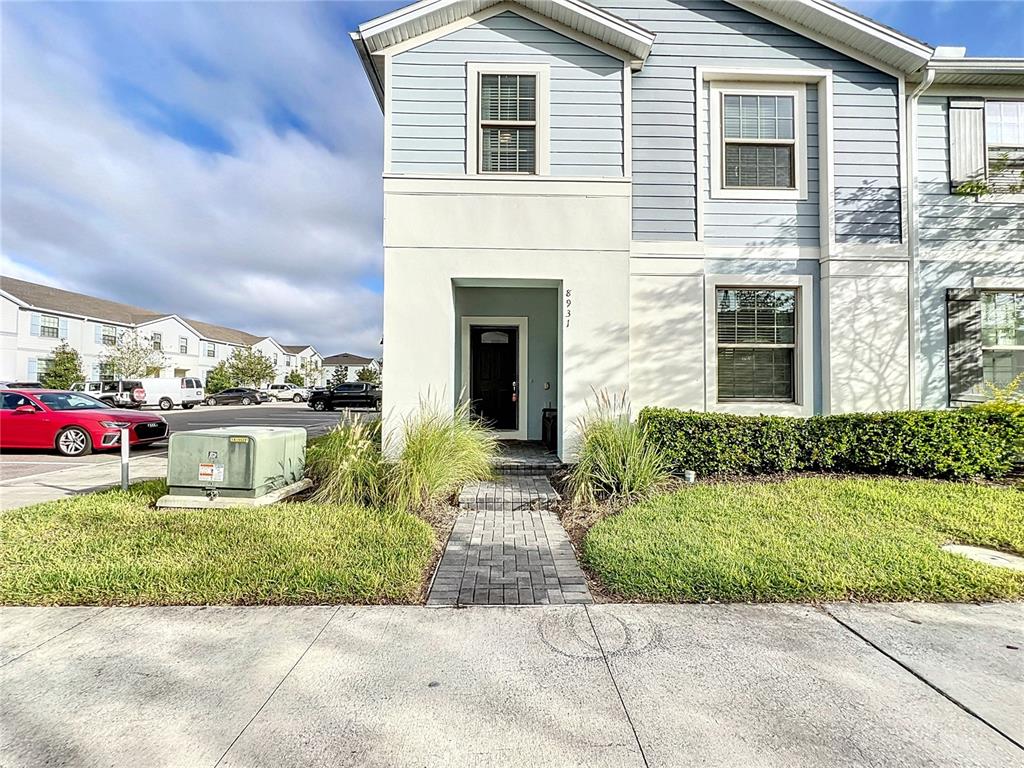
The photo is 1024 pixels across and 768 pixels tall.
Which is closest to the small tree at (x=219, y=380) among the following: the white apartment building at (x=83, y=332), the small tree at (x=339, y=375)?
the white apartment building at (x=83, y=332)

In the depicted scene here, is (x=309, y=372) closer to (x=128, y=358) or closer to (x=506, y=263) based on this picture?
(x=128, y=358)

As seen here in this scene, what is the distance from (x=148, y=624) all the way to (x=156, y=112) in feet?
38.3

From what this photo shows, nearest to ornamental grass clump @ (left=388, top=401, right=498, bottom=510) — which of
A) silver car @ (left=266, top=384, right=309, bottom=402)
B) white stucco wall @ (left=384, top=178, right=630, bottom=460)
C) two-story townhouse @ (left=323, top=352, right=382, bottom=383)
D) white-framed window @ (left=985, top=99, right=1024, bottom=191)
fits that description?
white stucco wall @ (left=384, top=178, right=630, bottom=460)

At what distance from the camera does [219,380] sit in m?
44.4

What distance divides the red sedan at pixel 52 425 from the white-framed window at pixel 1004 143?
54.4ft

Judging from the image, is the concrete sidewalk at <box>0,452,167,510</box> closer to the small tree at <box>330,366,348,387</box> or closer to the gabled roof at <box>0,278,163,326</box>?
the gabled roof at <box>0,278,163,326</box>

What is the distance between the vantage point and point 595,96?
7.21 m

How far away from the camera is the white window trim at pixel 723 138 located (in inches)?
295

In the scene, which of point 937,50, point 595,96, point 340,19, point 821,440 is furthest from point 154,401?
point 937,50

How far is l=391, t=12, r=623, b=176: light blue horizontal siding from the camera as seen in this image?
7121 mm

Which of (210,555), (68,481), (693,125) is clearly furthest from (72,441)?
(693,125)

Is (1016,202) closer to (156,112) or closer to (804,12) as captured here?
(804,12)

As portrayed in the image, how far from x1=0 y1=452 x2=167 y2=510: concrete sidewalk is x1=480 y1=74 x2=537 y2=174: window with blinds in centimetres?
748

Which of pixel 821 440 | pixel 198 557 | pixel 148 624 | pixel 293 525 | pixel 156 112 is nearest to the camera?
pixel 148 624
